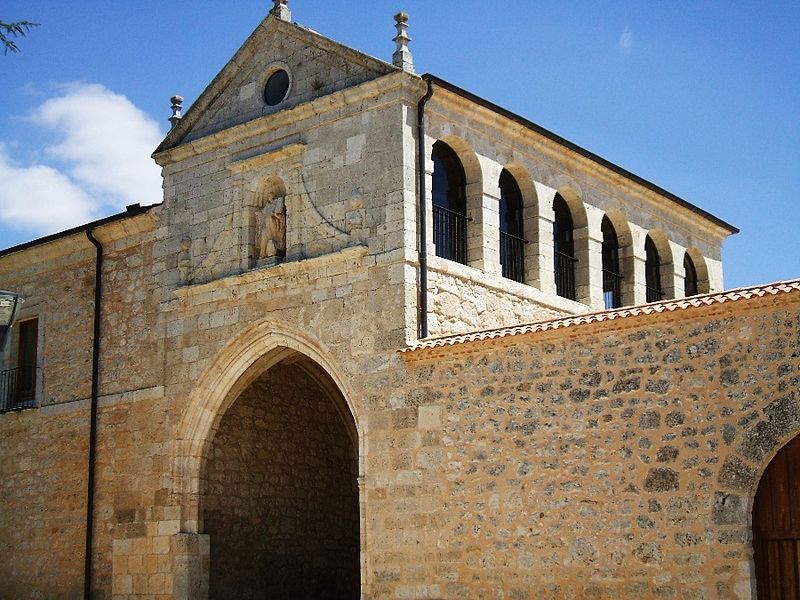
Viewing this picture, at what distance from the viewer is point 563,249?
16.7m

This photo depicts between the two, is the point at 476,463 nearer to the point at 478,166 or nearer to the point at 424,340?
the point at 424,340

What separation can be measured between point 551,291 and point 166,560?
597 cm

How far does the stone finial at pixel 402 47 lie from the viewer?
46.4 feet

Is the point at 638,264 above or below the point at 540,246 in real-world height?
above

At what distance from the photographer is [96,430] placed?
16.6m

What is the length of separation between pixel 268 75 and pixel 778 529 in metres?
8.69

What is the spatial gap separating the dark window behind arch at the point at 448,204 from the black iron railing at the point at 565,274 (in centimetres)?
201

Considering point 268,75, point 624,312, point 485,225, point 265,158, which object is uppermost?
point 268,75

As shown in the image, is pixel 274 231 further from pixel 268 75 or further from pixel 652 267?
pixel 652 267

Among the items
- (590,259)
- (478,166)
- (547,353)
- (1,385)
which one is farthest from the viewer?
(1,385)

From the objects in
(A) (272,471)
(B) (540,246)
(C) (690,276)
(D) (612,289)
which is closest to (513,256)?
(B) (540,246)

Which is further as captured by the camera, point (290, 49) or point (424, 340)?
point (290, 49)

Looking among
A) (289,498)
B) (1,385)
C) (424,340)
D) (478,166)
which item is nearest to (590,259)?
(478,166)

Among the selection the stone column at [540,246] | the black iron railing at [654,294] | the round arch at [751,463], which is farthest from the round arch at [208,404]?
the round arch at [751,463]
